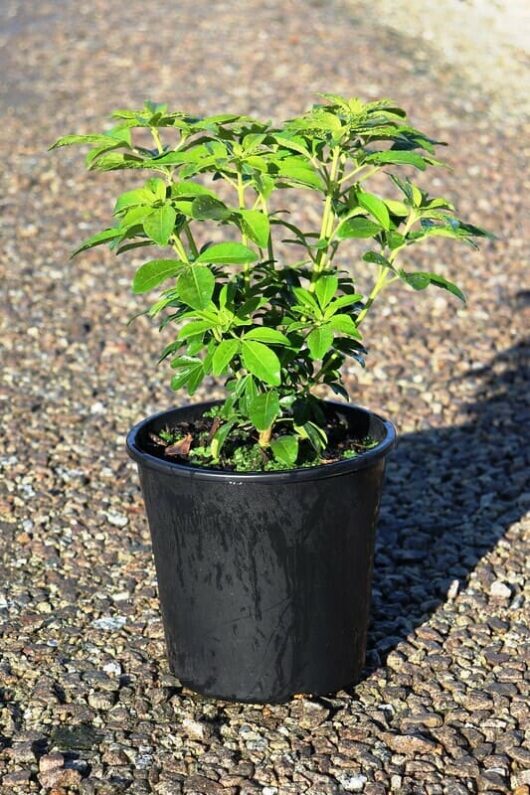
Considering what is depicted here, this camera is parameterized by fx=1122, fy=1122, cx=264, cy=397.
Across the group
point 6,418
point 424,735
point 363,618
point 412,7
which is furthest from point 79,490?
point 412,7

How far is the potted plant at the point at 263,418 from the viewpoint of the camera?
2367 millimetres

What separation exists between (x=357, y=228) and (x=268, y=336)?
1.06ft

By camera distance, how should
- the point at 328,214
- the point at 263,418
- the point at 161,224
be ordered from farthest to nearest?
the point at 328,214, the point at 263,418, the point at 161,224

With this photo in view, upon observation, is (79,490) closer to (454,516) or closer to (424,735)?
(454,516)

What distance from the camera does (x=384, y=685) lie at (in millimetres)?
2736

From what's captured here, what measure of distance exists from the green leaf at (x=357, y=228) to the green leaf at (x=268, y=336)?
10.2 inches

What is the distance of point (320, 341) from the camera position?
93.2 inches

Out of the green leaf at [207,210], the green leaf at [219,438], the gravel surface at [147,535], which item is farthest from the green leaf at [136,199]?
the gravel surface at [147,535]

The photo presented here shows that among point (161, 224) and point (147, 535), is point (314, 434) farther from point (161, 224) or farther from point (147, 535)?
point (147, 535)

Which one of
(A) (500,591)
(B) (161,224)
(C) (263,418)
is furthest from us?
(A) (500,591)

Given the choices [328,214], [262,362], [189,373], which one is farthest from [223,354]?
[328,214]

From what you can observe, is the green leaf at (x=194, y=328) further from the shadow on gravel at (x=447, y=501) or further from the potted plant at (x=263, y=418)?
the shadow on gravel at (x=447, y=501)

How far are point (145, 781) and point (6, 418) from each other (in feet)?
6.91

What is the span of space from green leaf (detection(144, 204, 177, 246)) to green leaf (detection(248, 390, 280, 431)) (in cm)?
40
